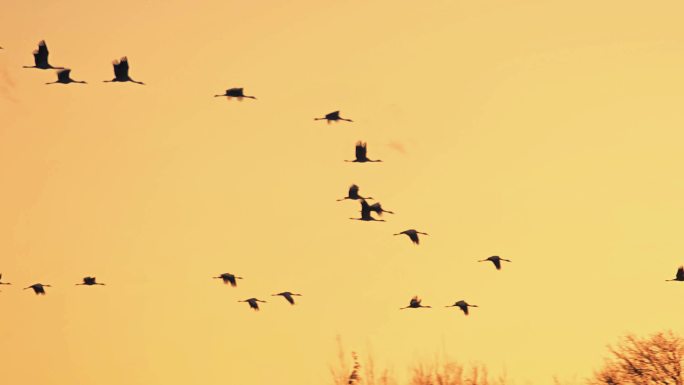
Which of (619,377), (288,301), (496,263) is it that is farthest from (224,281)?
(619,377)

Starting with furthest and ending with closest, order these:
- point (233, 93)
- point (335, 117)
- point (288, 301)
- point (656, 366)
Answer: point (656, 366), point (288, 301), point (335, 117), point (233, 93)

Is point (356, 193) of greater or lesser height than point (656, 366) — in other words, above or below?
above

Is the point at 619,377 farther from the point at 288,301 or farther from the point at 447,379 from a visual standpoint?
the point at 288,301

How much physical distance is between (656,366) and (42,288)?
31.5 metres

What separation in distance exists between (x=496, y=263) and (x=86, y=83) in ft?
55.6

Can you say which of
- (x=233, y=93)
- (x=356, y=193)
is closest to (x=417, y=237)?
(x=356, y=193)

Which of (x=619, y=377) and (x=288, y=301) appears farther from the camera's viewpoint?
(x=619, y=377)

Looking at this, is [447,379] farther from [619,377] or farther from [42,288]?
[42,288]

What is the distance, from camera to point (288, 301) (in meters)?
97.2

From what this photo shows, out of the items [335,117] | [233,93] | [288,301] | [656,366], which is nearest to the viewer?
[233,93]

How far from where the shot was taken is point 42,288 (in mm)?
95750

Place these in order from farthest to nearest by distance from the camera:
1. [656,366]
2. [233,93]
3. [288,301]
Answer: [656,366], [288,301], [233,93]

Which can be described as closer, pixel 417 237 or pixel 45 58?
pixel 45 58

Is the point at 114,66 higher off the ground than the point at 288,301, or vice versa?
the point at 114,66
